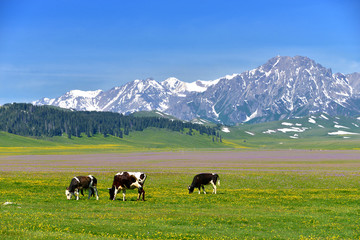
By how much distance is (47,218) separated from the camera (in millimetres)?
25484

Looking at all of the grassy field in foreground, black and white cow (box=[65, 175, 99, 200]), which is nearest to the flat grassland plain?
the grassy field in foreground

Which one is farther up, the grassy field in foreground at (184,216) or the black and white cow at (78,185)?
the black and white cow at (78,185)

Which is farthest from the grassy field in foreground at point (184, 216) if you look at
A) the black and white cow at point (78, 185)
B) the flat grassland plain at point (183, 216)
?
the black and white cow at point (78, 185)

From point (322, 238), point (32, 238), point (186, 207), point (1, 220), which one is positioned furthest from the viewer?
point (186, 207)

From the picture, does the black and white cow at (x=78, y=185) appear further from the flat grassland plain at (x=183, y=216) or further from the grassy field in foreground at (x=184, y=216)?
the flat grassland plain at (x=183, y=216)

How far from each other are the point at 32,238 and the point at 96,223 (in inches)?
213

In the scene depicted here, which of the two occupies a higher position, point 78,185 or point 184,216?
point 78,185

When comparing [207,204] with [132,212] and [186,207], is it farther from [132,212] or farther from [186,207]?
[132,212]

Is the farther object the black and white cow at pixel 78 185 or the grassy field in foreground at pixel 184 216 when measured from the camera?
the black and white cow at pixel 78 185

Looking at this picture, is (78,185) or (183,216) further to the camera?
(78,185)

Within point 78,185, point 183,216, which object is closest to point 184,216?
point 183,216

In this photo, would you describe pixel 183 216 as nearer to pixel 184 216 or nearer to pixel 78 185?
pixel 184 216

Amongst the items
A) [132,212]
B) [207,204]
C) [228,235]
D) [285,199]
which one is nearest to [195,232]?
[228,235]

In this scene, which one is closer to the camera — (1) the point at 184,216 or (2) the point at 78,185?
(1) the point at 184,216
